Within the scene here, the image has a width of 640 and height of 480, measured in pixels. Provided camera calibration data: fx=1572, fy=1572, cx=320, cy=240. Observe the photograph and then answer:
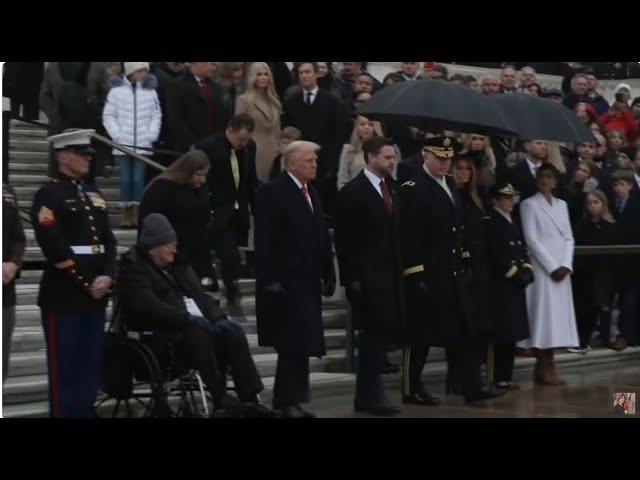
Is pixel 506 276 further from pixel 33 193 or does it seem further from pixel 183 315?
pixel 33 193

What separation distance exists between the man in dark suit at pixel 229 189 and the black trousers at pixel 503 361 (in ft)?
7.31

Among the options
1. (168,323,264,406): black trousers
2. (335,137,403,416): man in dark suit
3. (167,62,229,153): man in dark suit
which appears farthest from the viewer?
(167,62,229,153): man in dark suit

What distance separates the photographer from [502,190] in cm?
1331

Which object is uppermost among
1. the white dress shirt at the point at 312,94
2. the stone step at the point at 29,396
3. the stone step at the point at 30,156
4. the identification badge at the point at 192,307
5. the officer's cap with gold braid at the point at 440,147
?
the white dress shirt at the point at 312,94

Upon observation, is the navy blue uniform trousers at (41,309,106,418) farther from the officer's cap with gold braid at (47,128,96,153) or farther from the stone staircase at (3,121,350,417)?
the officer's cap with gold braid at (47,128,96,153)

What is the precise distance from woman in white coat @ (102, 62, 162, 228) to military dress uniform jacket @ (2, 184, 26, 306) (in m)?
3.80

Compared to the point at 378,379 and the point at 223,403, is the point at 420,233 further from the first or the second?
the point at 223,403

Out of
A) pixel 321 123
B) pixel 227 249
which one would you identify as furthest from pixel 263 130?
pixel 227 249

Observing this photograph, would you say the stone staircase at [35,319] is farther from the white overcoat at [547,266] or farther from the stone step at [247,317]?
the white overcoat at [547,266]

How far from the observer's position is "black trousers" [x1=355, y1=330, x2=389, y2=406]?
38.0 ft

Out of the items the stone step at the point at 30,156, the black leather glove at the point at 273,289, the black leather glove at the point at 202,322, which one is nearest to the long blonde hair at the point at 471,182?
the black leather glove at the point at 273,289

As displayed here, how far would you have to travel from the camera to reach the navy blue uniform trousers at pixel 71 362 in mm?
10164

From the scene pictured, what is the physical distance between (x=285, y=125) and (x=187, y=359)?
4.71 metres

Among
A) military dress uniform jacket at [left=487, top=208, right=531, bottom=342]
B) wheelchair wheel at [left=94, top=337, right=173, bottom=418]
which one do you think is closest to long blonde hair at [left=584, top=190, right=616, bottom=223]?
military dress uniform jacket at [left=487, top=208, right=531, bottom=342]
